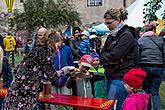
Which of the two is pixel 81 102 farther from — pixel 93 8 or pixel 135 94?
pixel 93 8

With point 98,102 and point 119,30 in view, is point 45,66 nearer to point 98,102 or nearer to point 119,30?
point 98,102

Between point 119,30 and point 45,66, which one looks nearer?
point 45,66

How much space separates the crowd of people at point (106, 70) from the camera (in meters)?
4.73

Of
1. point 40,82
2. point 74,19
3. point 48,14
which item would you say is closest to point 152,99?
point 40,82

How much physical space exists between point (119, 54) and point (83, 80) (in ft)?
3.74

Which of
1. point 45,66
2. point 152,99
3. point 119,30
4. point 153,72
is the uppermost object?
point 119,30

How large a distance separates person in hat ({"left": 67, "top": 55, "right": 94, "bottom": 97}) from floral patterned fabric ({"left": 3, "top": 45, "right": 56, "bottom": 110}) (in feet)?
3.23

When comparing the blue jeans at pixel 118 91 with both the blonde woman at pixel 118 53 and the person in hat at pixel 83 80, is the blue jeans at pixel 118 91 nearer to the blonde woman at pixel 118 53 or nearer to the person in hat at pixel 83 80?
the blonde woman at pixel 118 53

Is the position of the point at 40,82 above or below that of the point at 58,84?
above

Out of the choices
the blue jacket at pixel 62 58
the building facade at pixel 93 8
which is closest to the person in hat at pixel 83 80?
the blue jacket at pixel 62 58

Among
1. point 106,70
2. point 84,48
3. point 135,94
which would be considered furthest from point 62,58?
point 84,48

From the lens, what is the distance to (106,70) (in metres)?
5.63

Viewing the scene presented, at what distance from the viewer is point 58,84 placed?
6.75 meters

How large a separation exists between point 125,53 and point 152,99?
5.83ft
